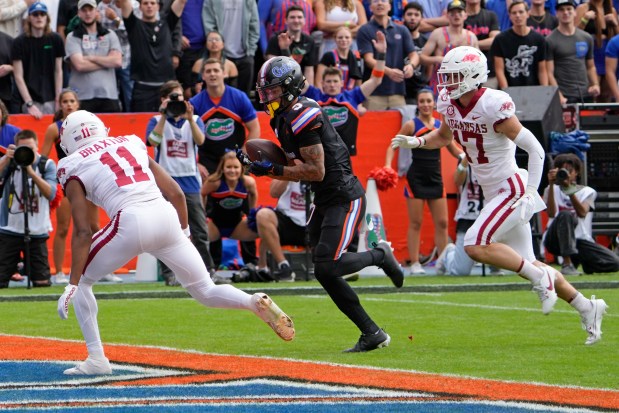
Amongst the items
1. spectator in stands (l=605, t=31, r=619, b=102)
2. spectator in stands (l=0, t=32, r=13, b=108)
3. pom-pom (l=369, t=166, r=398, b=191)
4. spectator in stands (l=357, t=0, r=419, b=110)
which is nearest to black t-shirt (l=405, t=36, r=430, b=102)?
spectator in stands (l=357, t=0, r=419, b=110)

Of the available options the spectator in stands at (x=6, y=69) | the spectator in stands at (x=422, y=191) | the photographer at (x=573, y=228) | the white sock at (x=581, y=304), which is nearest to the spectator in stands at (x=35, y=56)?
the spectator in stands at (x=6, y=69)

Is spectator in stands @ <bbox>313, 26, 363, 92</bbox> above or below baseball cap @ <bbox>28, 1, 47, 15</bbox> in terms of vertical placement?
below

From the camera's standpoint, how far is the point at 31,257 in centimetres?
1288

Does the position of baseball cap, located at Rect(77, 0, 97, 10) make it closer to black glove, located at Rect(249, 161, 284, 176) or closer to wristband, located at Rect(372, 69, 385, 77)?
wristband, located at Rect(372, 69, 385, 77)

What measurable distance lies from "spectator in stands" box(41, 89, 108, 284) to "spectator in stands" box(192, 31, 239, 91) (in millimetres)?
1819

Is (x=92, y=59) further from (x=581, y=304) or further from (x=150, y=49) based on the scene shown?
(x=581, y=304)

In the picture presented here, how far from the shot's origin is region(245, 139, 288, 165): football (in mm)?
7867

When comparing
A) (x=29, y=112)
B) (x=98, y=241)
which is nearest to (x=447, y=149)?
(x=29, y=112)

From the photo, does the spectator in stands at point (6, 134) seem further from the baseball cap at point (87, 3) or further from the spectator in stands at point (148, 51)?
the spectator in stands at point (148, 51)

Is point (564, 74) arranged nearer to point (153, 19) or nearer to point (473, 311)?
point (153, 19)

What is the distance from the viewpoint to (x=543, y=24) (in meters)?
16.0

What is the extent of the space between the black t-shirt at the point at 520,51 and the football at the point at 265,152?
25.4 feet

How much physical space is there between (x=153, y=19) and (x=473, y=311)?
6149 millimetres

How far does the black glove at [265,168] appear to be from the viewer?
24.8 ft
